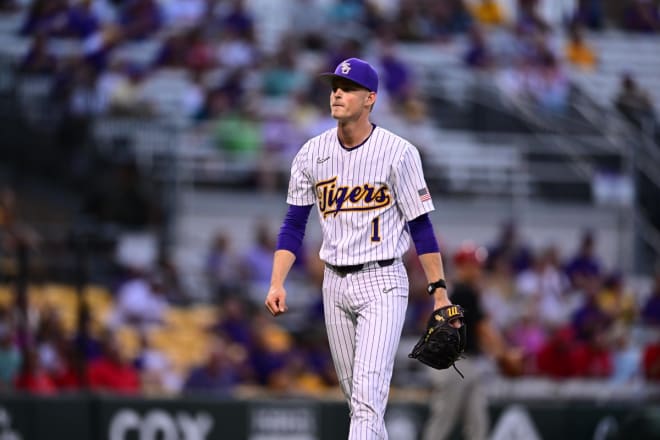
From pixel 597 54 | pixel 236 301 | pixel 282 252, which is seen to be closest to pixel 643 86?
pixel 597 54

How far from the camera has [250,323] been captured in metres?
13.0

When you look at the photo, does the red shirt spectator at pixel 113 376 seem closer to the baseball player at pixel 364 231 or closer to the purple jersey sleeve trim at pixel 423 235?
the baseball player at pixel 364 231

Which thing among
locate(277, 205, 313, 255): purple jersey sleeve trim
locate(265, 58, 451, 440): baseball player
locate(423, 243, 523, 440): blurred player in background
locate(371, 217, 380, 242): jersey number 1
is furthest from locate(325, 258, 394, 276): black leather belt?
locate(423, 243, 523, 440): blurred player in background

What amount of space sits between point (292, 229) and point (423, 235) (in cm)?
70

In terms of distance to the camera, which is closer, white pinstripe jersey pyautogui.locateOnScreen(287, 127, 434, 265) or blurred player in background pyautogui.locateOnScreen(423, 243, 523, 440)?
white pinstripe jersey pyautogui.locateOnScreen(287, 127, 434, 265)

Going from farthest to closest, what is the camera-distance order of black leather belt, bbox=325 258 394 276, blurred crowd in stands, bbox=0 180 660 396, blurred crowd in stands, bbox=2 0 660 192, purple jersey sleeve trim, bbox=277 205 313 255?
blurred crowd in stands, bbox=2 0 660 192 < blurred crowd in stands, bbox=0 180 660 396 < purple jersey sleeve trim, bbox=277 205 313 255 < black leather belt, bbox=325 258 394 276

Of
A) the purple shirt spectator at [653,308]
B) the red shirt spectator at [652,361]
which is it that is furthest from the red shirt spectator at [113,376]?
the purple shirt spectator at [653,308]

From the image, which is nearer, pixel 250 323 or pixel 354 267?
pixel 354 267

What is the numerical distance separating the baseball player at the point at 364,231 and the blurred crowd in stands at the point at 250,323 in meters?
3.81

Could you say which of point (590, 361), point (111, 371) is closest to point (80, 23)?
point (111, 371)

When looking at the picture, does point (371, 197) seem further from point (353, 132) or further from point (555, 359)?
point (555, 359)

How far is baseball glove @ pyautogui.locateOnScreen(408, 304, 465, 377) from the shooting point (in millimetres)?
6203

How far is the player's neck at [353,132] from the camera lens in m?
6.26

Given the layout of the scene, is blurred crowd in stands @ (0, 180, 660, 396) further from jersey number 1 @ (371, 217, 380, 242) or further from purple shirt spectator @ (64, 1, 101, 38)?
jersey number 1 @ (371, 217, 380, 242)
